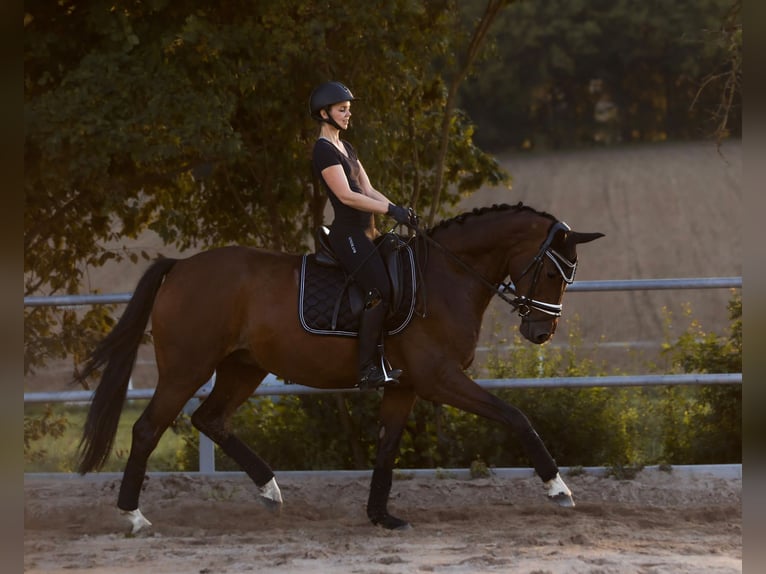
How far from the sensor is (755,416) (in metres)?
1.51

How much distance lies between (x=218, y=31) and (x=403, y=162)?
208 cm

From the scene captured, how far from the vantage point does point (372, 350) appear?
19.5ft

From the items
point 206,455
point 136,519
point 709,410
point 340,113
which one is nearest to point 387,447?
point 136,519

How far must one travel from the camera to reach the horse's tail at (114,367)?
249 inches

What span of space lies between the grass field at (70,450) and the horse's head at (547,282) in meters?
3.24

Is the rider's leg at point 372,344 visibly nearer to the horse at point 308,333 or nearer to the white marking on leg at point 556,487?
the horse at point 308,333

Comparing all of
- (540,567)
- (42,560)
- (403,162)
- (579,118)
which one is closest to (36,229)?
(403,162)

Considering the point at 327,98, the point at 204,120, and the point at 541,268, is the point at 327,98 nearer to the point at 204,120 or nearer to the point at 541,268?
the point at 541,268

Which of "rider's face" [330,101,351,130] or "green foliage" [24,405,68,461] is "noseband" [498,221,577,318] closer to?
"rider's face" [330,101,351,130]

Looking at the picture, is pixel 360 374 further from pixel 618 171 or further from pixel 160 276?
pixel 618 171

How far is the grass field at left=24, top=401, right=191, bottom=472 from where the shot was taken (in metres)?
9.46

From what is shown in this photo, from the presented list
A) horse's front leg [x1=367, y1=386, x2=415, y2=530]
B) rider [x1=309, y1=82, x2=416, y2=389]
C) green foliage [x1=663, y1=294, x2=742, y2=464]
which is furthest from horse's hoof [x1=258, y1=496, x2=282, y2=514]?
green foliage [x1=663, y1=294, x2=742, y2=464]

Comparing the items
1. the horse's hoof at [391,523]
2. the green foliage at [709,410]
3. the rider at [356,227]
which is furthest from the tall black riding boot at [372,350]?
the green foliage at [709,410]

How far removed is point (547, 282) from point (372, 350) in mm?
1132
